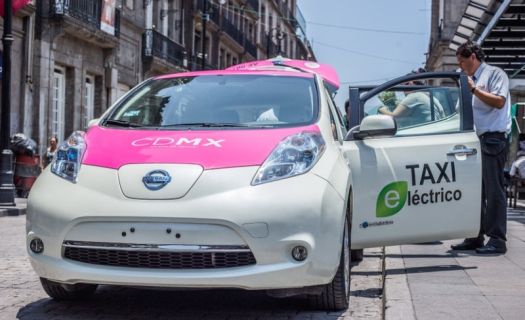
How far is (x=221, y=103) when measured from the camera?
16.6ft

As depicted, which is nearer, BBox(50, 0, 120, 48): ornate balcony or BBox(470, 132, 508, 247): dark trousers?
BBox(470, 132, 508, 247): dark trousers

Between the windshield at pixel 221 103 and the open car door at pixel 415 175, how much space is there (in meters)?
0.52

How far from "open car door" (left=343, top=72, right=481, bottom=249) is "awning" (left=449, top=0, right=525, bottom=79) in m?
7.20

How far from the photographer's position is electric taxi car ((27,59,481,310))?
3.93 meters

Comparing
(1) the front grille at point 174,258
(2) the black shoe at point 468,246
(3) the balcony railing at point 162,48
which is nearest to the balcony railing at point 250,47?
(3) the balcony railing at point 162,48

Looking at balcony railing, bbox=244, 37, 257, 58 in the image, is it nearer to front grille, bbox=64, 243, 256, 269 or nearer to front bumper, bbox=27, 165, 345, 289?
front bumper, bbox=27, 165, 345, 289

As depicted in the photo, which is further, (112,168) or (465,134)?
(465,134)

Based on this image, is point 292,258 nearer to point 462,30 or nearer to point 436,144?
point 436,144

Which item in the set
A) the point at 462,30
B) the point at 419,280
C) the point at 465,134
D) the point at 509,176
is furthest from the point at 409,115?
the point at 462,30

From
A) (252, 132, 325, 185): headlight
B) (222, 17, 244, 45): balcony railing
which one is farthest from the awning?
(222, 17, 244, 45): balcony railing

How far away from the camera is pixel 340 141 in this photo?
5.20m

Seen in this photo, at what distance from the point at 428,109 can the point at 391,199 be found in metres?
1.27

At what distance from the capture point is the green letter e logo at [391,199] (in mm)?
5527

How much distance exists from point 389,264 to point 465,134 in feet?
4.05
